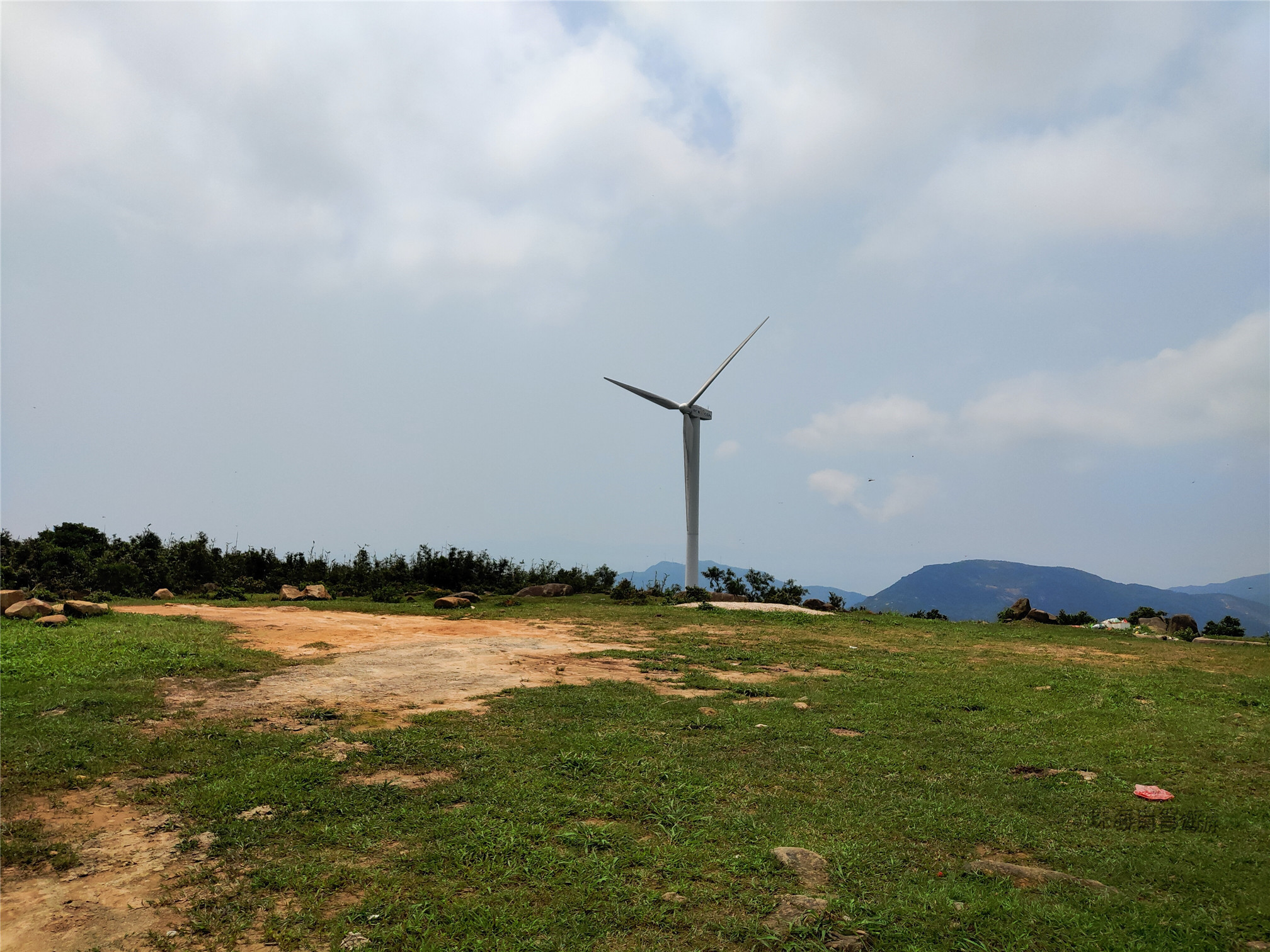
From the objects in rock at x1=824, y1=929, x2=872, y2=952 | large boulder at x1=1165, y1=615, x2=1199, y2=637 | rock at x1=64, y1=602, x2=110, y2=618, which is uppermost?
rock at x1=64, y1=602, x2=110, y2=618

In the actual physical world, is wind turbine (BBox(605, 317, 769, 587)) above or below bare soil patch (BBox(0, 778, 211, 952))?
above

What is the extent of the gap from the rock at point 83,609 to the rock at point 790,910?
18.8 meters

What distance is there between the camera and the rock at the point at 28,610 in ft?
51.8

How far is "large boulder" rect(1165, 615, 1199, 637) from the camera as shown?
24.9m

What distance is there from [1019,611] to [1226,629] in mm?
6782

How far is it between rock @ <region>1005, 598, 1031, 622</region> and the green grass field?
15.3 meters

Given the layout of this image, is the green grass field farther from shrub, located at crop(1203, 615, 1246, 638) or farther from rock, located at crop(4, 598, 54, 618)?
shrub, located at crop(1203, 615, 1246, 638)

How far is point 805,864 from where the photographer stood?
646 centimetres

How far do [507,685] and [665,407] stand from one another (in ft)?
97.9

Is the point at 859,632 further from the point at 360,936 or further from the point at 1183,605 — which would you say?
the point at 1183,605

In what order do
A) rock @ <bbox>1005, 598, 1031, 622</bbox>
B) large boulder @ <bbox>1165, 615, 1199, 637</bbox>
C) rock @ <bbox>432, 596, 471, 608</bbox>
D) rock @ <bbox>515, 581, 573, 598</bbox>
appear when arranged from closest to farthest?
large boulder @ <bbox>1165, 615, 1199, 637</bbox>, rock @ <bbox>432, 596, 471, 608</bbox>, rock @ <bbox>1005, 598, 1031, 622</bbox>, rock @ <bbox>515, 581, 573, 598</bbox>

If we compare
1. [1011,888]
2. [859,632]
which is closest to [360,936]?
[1011,888]

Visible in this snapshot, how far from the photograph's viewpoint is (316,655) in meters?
15.3

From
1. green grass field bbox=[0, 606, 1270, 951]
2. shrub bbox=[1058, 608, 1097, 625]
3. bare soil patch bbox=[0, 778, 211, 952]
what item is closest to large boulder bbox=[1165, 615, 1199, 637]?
shrub bbox=[1058, 608, 1097, 625]
